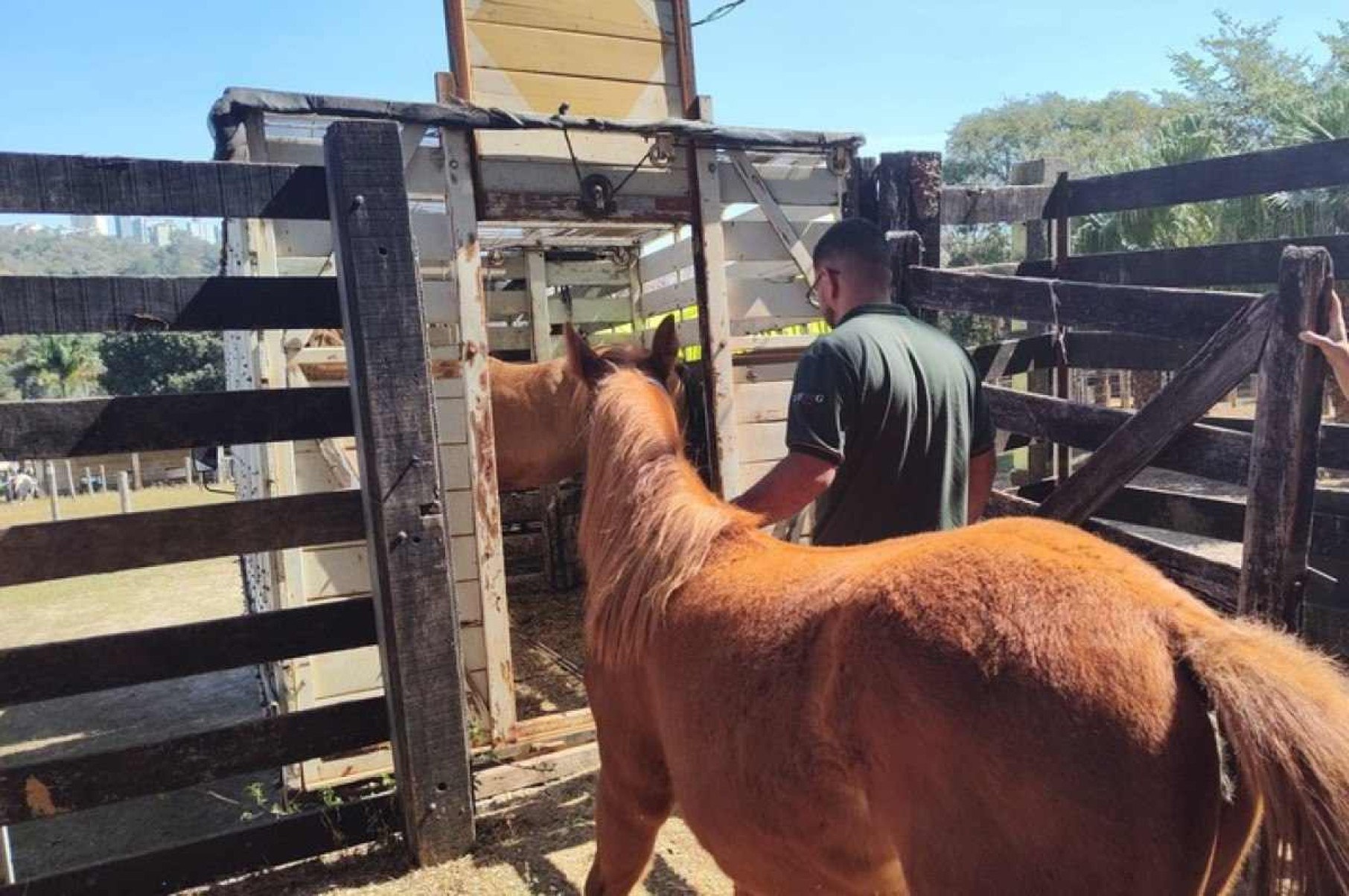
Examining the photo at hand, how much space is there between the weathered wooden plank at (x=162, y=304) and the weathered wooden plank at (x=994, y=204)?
317 cm

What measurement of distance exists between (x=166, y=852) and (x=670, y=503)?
7.31 feet

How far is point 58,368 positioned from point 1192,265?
54316mm

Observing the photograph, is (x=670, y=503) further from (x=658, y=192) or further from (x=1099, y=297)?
(x=658, y=192)

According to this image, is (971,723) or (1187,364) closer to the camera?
(971,723)

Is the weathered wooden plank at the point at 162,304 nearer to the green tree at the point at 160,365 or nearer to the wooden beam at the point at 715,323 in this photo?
the wooden beam at the point at 715,323

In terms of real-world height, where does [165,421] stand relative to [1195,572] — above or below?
above

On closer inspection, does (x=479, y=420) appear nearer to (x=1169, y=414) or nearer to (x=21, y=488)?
(x=1169, y=414)

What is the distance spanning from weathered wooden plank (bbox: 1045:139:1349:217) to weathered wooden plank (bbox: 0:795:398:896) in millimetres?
4586

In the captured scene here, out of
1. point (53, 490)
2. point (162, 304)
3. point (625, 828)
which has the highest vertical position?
point (162, 304)

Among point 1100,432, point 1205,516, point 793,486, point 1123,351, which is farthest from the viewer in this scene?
point 1123,351

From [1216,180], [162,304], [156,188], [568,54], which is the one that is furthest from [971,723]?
[568,54]

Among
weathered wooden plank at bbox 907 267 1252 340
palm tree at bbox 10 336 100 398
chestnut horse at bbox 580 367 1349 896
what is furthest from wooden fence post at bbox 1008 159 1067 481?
palm tree at bbox 10 336 100 398

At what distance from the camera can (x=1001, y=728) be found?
1.36 m

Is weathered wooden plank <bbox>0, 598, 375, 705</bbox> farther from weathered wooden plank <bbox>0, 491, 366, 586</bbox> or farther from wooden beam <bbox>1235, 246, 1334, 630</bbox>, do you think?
wooden beam <bbox>1235, 246, 1334, 630</bbox>
